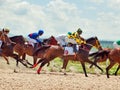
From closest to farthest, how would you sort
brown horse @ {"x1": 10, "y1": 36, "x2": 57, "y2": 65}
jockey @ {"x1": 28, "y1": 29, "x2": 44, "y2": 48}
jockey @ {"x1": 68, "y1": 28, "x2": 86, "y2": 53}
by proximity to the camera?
jockey @ {"x1": 68, "y1": 28, "x2": 86, "y2": 53}
brown horse @ {"x1": 10, "y1": 36, "x2": 57, "y2": 65}
jockey @ {"x1": 28, "y1": 29, "x2": 44, "y2": 48}

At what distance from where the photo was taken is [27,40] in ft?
83.1

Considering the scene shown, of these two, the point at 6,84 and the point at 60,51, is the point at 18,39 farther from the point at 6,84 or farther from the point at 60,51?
the point at 6,84

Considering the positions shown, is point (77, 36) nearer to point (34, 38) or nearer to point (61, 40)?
point (61, 40)

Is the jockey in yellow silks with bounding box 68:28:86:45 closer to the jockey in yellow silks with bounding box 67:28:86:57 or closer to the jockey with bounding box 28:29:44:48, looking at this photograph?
the jockey in yellow silks with bounding box 67:28:86:57

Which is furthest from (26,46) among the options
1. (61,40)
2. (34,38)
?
(61,40)

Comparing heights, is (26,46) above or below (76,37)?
below

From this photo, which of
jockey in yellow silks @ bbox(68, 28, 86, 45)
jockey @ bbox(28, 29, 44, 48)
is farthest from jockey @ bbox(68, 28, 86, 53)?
jockey @ bbox(28, 29, 44, 48)

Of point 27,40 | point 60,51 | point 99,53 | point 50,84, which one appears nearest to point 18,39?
point 27,40

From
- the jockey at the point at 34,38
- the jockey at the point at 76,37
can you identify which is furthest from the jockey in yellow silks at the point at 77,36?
the jockey at the point at 34,38

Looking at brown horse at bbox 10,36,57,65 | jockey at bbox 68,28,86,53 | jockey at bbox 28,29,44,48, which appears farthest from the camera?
jockey at bbox 28,29,44,48

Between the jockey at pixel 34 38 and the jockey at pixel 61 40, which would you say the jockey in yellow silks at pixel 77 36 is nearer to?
the jockey at pixel 61 40

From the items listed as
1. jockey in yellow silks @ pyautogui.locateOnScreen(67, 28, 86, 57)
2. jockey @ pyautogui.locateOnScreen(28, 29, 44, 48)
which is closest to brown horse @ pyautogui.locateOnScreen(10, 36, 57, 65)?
jockey @ pyautogui.locateOnScreen(28, 29, 44, 48)

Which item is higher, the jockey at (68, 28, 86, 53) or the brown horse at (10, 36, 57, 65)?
the jockey at (68, 28, 86, 53)

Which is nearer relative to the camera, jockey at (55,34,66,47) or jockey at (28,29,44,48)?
jockey at (55,34,66,47)
